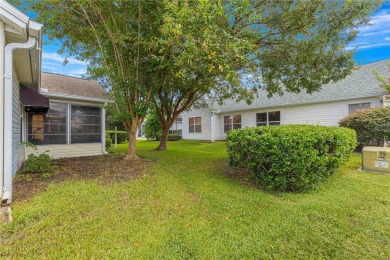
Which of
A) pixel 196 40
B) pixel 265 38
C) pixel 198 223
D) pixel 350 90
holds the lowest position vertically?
pixel 198 223

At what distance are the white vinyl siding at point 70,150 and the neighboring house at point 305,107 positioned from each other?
10.0 metres

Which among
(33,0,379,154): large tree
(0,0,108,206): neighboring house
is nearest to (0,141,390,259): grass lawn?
(0,0,108,206): neighboring house

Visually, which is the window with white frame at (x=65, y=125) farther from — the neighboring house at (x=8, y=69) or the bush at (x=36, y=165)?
the neighboring house at (x=8, y=69)

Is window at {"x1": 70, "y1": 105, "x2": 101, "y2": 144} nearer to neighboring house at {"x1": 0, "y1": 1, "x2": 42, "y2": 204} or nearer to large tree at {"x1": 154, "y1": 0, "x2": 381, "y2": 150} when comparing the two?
large tree at {"x1": 154, "y1": 0, "x2": 381, "y2": 150}

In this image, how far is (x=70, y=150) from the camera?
31.4ft

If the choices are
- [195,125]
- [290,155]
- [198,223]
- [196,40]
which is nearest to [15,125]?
[196,40]

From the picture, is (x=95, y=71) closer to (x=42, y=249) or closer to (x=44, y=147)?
(x=44, y=147)

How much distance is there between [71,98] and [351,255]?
10.6 meters

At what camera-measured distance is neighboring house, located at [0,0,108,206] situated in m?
3.90

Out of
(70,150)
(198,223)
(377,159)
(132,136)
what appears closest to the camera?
(198,223)

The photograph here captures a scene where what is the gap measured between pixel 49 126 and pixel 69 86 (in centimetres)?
242

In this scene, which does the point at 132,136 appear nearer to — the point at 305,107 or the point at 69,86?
the point at 69,86

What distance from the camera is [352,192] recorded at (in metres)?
4.67

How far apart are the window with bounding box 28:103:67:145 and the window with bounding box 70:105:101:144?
0.41m
